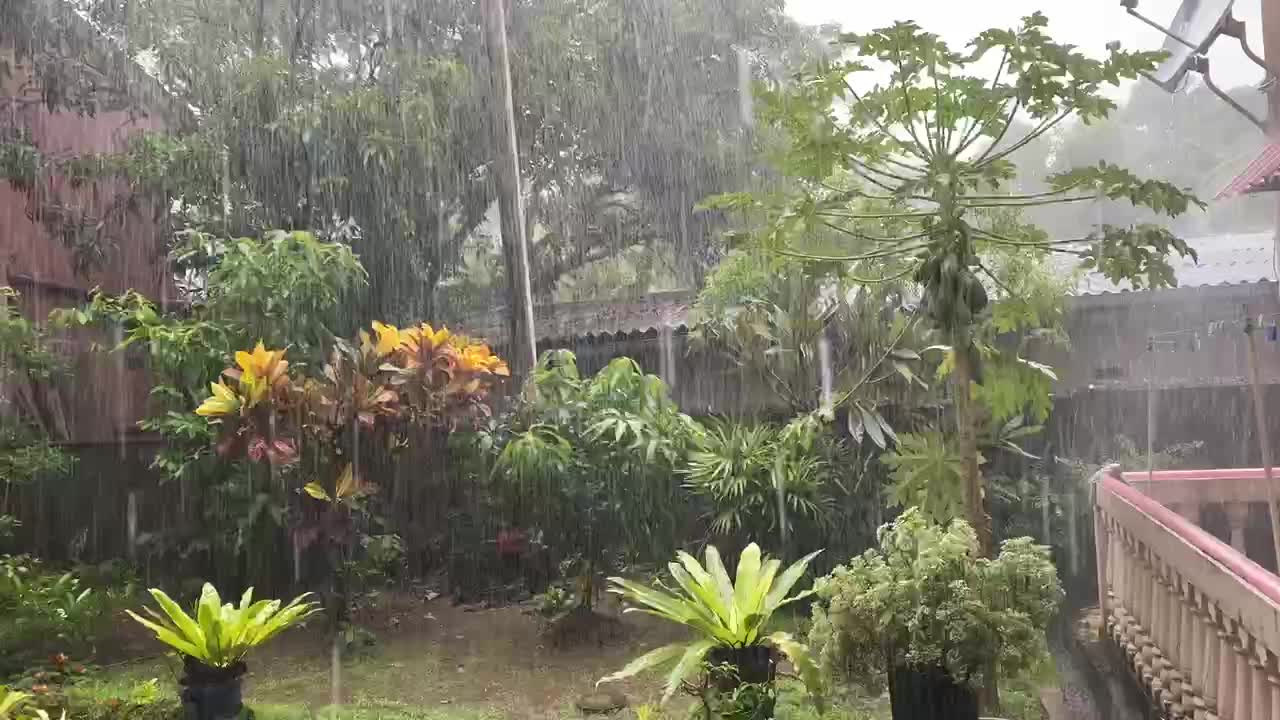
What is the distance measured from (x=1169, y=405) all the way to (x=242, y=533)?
455 centimetres

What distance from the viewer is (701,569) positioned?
Answer: 9.47 ft

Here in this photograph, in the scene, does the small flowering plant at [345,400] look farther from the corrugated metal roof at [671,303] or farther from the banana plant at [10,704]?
the corrugated metal roof at [671,303]

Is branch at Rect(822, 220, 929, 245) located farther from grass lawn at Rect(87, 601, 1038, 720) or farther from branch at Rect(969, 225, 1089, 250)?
grass lawn at Rect(87, 601, 1038, 720)

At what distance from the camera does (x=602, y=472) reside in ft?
14.8

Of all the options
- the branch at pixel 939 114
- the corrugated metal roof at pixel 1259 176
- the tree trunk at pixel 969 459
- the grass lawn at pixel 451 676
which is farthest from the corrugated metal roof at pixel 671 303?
the grass lawn at pixel 451 676

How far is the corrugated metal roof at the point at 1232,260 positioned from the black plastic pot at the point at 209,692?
3575 mm

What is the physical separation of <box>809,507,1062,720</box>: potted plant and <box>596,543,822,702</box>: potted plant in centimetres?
19

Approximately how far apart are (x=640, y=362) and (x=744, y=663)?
11.2 feet

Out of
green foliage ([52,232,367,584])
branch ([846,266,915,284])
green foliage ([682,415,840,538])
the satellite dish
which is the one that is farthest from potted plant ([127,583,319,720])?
the satellite dish

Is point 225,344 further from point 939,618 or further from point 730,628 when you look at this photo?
point 939,618

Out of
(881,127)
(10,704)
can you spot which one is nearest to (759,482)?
(881,127)

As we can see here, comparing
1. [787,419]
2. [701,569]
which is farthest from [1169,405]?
[701,569]

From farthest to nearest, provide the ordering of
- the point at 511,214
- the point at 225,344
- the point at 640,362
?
the point at 640,362 → the point at 511,214 → the point at 225,344

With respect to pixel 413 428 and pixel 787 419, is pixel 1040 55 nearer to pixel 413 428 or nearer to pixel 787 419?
pixel 787 419
